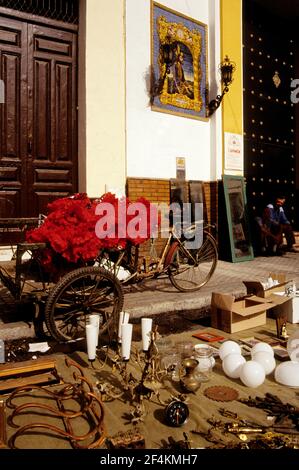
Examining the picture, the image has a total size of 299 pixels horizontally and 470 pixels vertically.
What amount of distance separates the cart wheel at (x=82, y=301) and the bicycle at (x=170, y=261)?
0.27 m

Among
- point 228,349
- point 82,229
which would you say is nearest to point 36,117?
point 82,229

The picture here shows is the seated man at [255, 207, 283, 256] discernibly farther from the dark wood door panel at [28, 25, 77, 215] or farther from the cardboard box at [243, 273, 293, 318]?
the dark wood door panel at [28, 25, 77, 215]

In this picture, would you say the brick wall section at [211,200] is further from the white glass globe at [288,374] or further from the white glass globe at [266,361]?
the white glass globe at [288,374]

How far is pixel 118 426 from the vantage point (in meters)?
2.41

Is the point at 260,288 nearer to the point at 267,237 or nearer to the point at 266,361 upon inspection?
the point at 266,361

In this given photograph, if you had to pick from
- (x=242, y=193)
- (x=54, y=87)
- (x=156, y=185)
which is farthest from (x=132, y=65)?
(x=242, y=193)

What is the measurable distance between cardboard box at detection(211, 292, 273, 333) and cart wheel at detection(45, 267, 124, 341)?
42.5 inches

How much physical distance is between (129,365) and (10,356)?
1087 mm

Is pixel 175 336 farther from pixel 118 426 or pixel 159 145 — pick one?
pixel 159 145

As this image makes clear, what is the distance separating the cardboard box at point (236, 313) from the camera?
4.17m

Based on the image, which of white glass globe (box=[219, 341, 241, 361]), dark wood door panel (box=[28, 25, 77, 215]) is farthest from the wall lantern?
white glass globe (box=[219, 341, 241, 361])

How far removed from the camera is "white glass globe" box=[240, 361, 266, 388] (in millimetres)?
2881

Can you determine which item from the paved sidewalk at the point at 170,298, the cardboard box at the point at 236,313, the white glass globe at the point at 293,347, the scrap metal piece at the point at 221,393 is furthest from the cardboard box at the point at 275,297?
the scrap metal piece at the point at 221,393
